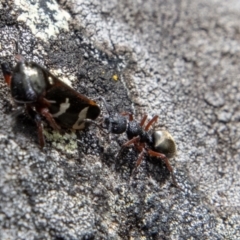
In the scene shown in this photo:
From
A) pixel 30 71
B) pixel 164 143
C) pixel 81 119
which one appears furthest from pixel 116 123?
pixel 30 71

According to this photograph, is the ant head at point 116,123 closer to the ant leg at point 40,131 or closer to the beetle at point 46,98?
the beetle at point 46,98

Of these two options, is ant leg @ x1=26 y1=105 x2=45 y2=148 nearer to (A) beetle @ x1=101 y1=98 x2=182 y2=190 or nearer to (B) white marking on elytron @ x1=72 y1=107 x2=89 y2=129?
(B) white marking on elytron @ x1=72 y1=107 x2=89 y2=129

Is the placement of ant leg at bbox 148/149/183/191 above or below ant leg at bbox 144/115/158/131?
below

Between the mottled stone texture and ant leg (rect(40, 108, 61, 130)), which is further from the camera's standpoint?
ant leg (rect(40, 108, 61, 130))

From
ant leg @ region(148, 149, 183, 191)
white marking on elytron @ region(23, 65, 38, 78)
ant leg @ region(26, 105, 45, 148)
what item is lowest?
ant leg @ region(148, 149, 183, 191)

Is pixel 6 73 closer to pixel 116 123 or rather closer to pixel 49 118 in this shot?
pixel 49 118

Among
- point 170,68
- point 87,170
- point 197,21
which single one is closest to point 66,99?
point 87,170

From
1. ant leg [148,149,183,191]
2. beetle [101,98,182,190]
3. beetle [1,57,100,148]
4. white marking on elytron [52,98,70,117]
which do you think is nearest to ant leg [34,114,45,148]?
beetle [1,57,100,148]

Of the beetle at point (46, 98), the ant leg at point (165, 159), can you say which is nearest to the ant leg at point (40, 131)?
the beetle at point (46, 98)
